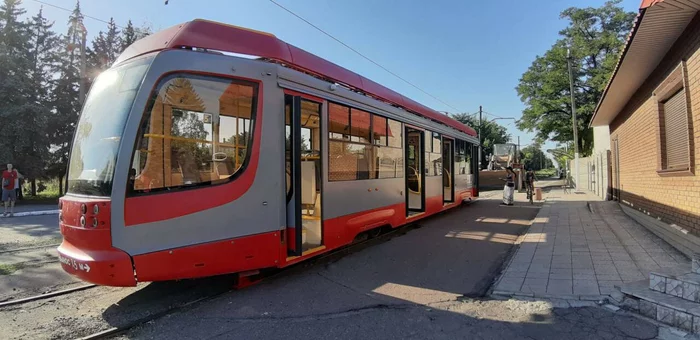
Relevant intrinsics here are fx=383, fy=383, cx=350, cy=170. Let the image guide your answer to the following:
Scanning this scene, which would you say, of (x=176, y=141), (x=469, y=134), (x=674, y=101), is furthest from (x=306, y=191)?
(x=469, y=134)

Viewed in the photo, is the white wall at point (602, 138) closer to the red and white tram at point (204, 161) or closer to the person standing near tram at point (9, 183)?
the red and white tram at point (204, 161)

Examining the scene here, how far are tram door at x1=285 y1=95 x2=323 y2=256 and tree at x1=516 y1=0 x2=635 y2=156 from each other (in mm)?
29810

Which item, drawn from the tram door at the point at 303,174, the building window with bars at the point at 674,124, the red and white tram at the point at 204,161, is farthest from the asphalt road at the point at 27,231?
the building window with bars at the point at 674,124

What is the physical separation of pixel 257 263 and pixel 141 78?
247cm

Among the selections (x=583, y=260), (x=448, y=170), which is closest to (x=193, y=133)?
(x=583, y=260)

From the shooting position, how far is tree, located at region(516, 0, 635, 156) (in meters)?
30.1

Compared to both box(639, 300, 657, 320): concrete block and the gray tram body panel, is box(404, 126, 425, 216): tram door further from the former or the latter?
box(639, 300, 657, 320): concrete block

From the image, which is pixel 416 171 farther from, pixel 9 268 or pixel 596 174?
pixel 596 174

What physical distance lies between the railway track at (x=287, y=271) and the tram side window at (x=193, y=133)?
133cm

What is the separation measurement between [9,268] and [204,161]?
4234 millimetres

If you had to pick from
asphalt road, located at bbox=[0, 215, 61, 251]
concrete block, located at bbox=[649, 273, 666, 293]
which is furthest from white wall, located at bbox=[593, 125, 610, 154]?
asphalt road, located at bbox=[0, 215, 61, 251]

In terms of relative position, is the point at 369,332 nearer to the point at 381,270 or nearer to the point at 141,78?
the point at 381,270

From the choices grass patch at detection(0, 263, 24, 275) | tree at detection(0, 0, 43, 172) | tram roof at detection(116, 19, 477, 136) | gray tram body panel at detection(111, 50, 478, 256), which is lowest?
grass patch at detection(0, 263, 24, 275)

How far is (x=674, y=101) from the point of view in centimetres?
739
